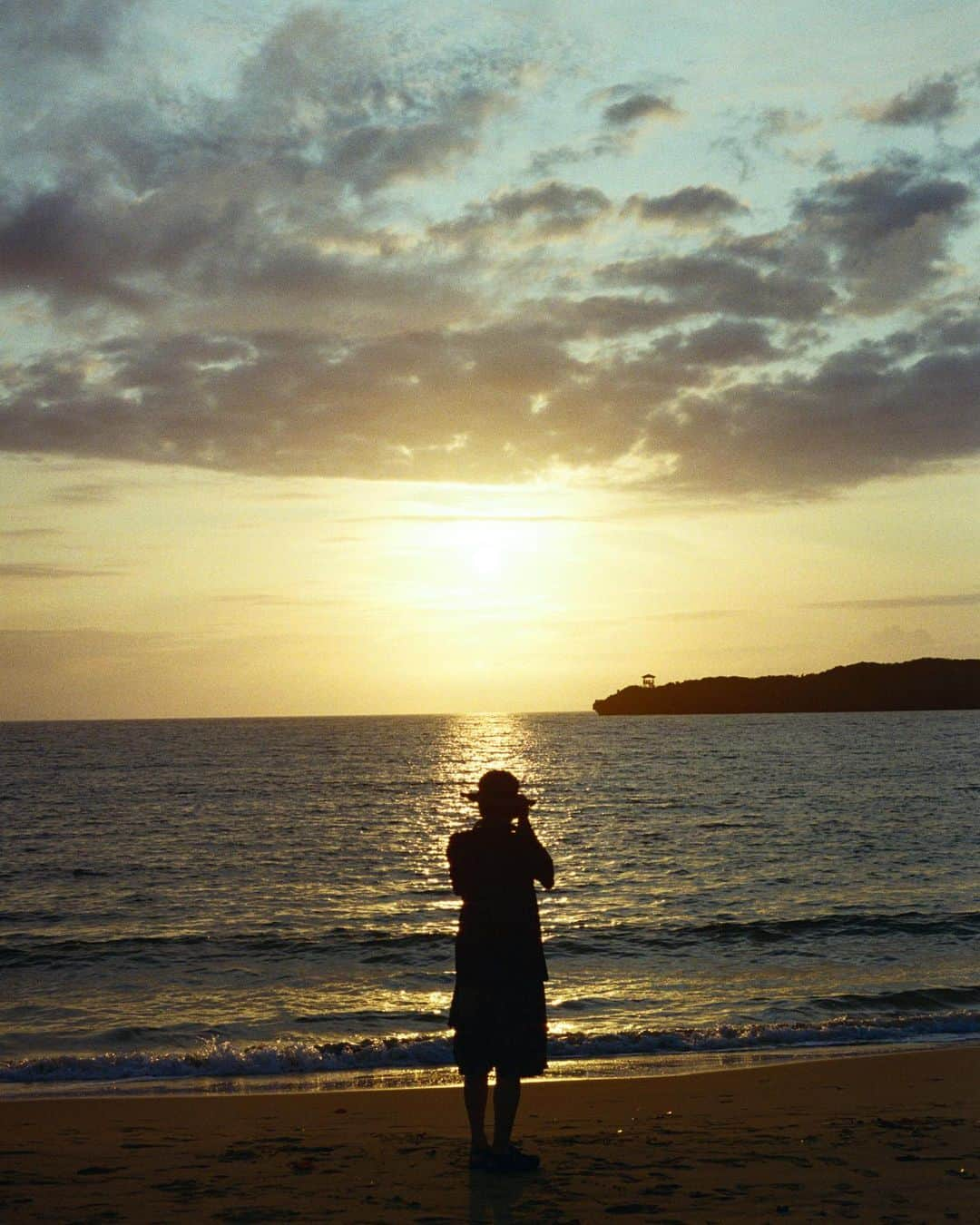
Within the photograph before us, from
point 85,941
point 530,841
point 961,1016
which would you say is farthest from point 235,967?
point 530,841

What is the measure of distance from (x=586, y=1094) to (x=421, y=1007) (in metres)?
5.21

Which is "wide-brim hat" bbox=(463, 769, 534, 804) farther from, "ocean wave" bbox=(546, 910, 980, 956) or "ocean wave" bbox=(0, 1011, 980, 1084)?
"ocean wave" bbox=(546, 910, 980, 956)

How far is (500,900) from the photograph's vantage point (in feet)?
24.2

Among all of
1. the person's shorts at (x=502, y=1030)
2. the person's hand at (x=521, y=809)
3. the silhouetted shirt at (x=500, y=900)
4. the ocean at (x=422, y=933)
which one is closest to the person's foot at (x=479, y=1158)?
the person's shorts at (x=502, y=1030)

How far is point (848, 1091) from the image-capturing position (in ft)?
33.8

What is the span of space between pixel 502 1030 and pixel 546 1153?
1.28m

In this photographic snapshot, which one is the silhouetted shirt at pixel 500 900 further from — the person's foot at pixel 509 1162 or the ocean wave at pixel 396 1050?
the ocean wave at pixel 396 1050

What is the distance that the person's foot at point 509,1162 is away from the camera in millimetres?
7325

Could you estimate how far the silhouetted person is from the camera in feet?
24.1

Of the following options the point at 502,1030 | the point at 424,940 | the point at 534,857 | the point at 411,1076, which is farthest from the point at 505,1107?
the point at 424,940

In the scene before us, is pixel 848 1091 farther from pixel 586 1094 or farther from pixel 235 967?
pixel 235 967

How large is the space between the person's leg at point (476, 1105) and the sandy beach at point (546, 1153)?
0.64 feet

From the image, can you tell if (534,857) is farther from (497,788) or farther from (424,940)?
(424,940)

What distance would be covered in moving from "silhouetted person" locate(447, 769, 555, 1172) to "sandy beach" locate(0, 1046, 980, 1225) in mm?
513
